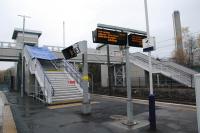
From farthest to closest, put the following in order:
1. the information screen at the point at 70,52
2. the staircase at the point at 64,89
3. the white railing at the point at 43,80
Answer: the staircase at the point at 64,89
the white railing at the point at 43,80
the information screen at the point at 70,52

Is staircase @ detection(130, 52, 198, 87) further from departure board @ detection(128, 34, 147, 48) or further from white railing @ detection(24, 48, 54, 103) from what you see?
departure board @ detection(128, 34, 147, 48)

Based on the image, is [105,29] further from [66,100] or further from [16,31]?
[16,31]

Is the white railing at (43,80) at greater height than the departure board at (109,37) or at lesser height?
lesser

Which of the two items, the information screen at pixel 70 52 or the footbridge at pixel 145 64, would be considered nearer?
the information screen at pixel 70 52

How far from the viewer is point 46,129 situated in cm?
737

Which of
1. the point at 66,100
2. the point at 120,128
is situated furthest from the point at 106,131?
the point at 66,100

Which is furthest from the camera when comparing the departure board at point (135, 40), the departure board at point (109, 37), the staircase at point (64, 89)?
the staircase at point (64, 89)

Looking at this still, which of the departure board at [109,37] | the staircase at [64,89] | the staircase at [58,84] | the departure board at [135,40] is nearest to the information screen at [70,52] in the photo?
the departure board at [109,37]

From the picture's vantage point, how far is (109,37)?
7.60 m

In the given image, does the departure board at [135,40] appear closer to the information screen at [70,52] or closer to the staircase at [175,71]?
the information screen at [70,52]

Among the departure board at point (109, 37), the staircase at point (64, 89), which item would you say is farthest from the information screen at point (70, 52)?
the staircase at point (64, 89)

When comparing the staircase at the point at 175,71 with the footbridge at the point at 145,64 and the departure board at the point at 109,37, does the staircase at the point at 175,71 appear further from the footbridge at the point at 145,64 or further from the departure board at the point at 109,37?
the departure board at the point at 109,37

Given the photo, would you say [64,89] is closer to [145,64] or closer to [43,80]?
[43,80]

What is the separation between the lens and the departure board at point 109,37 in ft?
24.2
